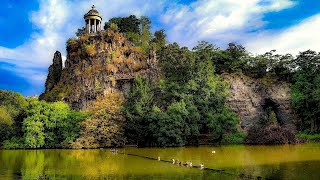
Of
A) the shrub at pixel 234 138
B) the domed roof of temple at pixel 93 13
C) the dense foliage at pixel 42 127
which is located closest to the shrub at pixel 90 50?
the domed roof of temple at pixel 93 13

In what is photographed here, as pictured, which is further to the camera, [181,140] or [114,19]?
[114,19]

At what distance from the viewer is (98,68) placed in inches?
2064

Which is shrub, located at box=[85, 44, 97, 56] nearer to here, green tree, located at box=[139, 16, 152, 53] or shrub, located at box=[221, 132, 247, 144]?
green tree, located at box=[139, 16, 152, 53]

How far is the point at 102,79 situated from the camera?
167ft

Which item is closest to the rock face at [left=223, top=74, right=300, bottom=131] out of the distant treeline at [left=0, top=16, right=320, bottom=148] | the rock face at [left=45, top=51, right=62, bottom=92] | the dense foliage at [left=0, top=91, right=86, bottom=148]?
the distant treeline at [left=0, top=16, right=320, bottom=148]

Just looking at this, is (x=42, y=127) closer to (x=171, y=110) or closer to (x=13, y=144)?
(x=13, y=144)

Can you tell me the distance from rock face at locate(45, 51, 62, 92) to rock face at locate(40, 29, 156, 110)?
290cm

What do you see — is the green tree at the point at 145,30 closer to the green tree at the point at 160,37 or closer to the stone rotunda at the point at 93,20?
the green tree at the point at 160,37

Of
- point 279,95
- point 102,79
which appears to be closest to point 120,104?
point 102,79

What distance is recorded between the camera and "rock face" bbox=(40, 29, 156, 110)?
5025cm

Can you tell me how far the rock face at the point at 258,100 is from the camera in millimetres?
51781

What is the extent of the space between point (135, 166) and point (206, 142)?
23483 mm

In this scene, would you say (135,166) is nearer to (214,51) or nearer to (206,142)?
(206,142)

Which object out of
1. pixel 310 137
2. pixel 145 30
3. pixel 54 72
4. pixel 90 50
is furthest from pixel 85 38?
pixel 310 137
